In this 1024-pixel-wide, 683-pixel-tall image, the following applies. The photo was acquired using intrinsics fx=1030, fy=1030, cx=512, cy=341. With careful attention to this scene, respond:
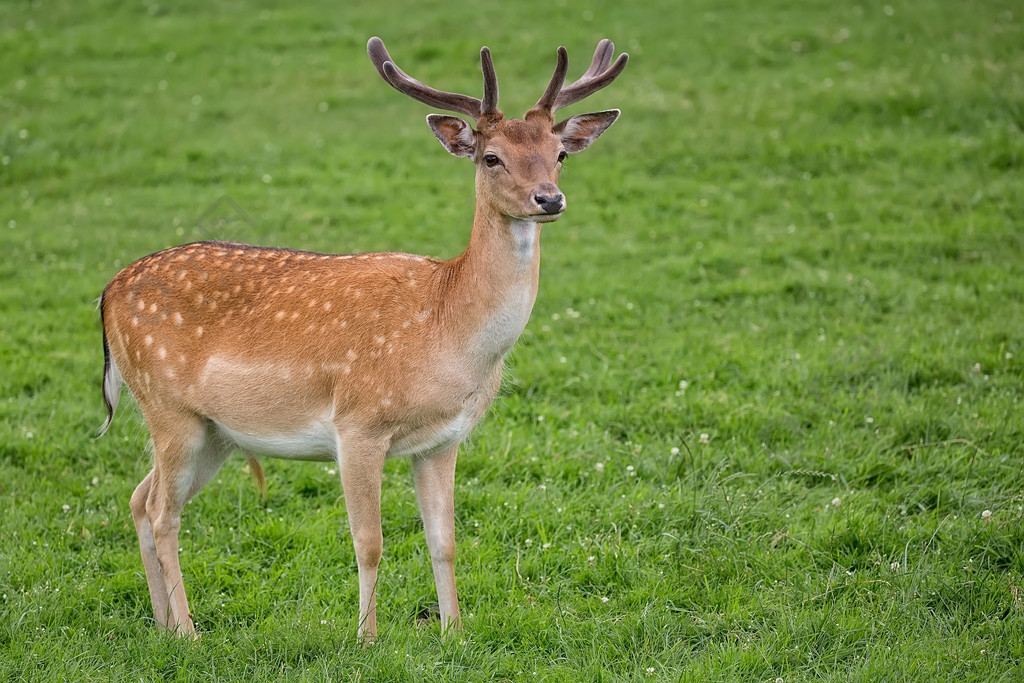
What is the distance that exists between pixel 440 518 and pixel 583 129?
6.49 ft

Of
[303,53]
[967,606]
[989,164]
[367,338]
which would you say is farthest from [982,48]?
[367,338]

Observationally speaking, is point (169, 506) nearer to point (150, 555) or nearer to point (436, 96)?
point (150, 555)

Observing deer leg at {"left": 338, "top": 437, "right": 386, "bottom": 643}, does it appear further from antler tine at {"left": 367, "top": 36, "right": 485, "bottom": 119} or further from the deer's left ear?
the deer's left ear

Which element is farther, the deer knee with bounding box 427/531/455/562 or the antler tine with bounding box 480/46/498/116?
the deer knee with bounding box 427/531/455/562

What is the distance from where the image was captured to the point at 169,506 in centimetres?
496

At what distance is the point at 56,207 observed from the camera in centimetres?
1113

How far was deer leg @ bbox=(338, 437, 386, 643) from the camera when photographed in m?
4.59

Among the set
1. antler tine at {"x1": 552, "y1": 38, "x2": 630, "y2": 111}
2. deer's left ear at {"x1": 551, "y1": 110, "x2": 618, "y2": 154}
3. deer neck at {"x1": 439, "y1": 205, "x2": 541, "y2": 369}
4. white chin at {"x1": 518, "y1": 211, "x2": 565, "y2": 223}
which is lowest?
deer neck at {"x1": 439, "y1": 205, "x2": 541, "y2": 369}

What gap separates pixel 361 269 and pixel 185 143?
870cm

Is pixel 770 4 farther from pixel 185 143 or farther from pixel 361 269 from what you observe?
pixel 361 269

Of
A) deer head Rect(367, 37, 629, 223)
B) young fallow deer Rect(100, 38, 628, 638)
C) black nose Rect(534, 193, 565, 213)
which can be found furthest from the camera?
young fallow deer Rect(100, 38, 628, 638)

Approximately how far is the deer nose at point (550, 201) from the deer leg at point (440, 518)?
4.27 feet

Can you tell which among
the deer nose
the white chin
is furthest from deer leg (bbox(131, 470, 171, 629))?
the deer nose

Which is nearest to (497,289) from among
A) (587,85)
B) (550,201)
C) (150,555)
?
(550,201)
